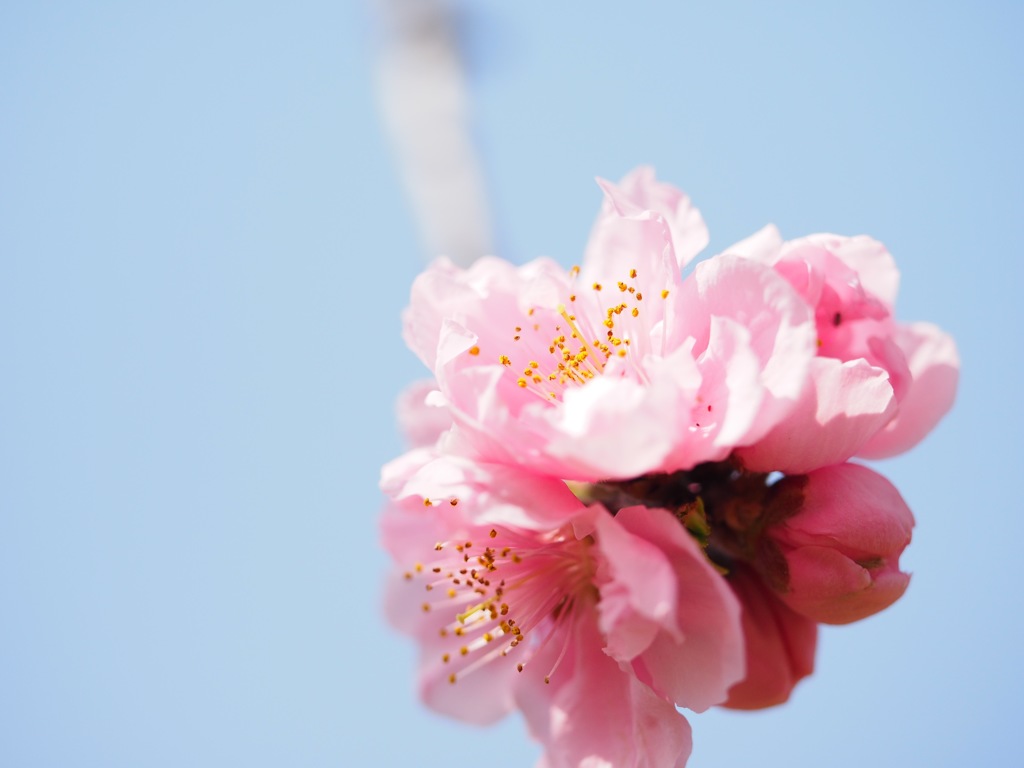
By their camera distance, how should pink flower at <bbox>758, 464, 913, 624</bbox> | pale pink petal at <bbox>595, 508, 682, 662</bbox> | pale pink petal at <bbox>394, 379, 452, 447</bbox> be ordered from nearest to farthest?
1. pale pink petal at <bbox>595, 508, 682, 662</bbox>
2. pink flower at <bbox>758, 464, 913, 624</bbox>
3. pale pink petal at <bbox>394, 379, 452, 447</bbox>

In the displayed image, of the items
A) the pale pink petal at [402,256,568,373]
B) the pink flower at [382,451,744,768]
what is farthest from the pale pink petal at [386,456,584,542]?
the pale pink petal at [402,256,568,373]

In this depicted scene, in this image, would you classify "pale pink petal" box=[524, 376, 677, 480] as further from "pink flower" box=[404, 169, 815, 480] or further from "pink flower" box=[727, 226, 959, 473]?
"pink flower" box=[727, 226, 959, 473]

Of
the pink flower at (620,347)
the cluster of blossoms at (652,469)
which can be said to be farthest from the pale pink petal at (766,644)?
the pink flower at (620,347)

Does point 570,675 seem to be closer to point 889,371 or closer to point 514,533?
point 514,533

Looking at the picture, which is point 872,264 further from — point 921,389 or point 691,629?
point 691,629

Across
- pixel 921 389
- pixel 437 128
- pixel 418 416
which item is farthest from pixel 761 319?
pixel 437 128

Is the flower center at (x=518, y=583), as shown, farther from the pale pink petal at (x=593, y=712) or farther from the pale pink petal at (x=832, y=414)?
the pale pink petal at (x=832, y=414)

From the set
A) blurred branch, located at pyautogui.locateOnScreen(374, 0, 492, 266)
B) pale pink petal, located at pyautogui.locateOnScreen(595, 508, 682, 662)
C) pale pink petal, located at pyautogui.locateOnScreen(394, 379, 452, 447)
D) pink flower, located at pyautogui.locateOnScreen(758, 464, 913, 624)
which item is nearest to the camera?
pale pink petal, located at pyautogui.locateOnScreen(595, 508, 682, 662)

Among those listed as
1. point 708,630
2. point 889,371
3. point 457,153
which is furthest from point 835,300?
point 457,153
